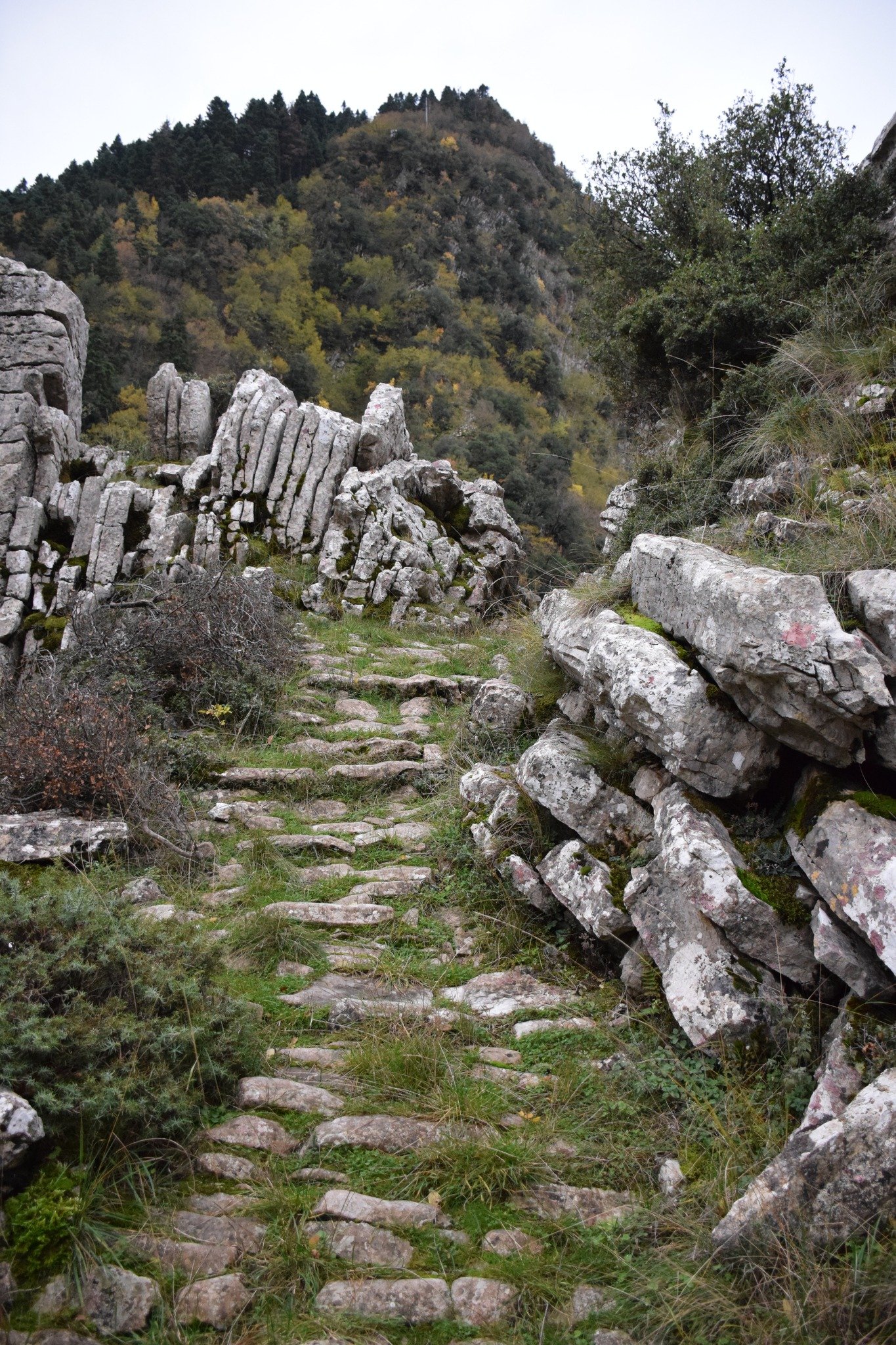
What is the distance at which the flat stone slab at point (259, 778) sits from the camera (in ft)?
23.3

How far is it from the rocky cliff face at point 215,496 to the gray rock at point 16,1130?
955 cm

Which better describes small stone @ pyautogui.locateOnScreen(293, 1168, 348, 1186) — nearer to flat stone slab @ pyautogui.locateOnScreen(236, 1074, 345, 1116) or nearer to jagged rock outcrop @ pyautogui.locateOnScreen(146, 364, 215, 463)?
flat stone slab @ pyautogui.locateOnScreen(236, 1074, 345, 1116)

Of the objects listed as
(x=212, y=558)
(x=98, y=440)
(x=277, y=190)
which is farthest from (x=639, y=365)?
(x=277, y=190)

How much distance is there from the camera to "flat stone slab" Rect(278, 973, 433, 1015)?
13.7 feet

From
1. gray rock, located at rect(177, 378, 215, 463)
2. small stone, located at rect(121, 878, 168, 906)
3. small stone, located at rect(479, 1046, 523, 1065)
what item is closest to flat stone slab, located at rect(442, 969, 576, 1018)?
small stone, located at rect(479, 1046, 523, 1065)

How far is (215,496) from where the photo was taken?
13570mm

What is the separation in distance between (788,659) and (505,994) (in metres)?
2.39

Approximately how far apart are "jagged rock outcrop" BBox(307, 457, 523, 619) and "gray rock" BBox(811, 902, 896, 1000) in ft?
30.6

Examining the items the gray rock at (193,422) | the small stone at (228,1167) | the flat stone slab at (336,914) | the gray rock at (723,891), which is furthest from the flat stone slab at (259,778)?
the gray rock at (193,422)

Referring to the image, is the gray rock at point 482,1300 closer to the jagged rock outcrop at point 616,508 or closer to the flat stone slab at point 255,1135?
the flat stone slab at point 255,1135

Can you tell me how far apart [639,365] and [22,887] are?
884 cm

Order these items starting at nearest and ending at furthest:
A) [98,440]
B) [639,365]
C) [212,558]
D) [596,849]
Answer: [596,849] < [639,365] < [212,558] < [98,440]

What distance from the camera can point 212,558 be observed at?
12344 millimetres

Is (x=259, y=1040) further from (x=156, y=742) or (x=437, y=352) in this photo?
A: (x=437, y=352)
